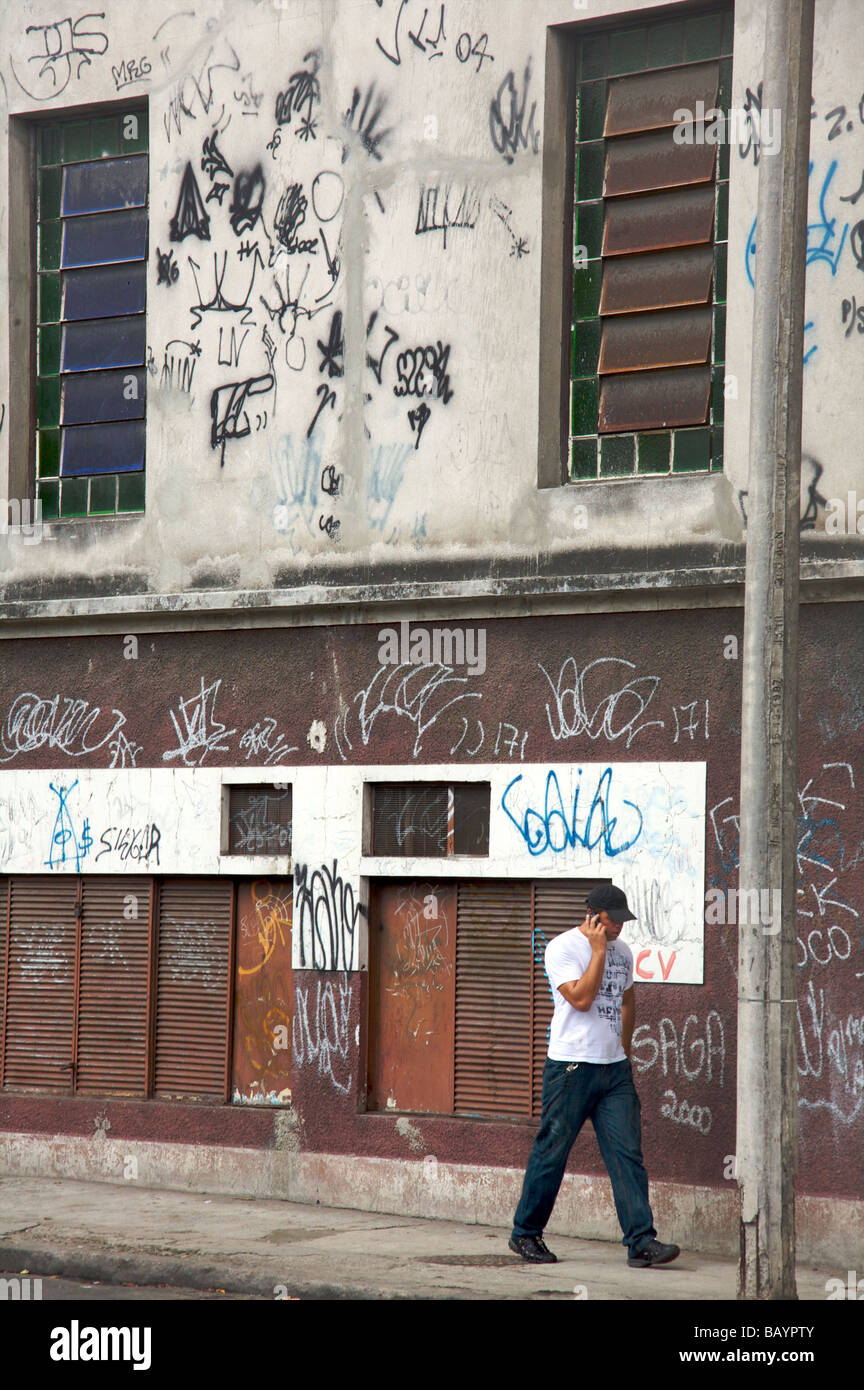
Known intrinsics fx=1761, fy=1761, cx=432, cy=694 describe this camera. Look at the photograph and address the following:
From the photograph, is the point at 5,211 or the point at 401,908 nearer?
the point at 401,908

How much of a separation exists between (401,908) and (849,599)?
3365 millimetres

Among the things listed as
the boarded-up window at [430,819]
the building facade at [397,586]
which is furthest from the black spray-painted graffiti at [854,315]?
the boarded-up window at [430,819]

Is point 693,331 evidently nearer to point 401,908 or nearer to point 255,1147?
point 401,908

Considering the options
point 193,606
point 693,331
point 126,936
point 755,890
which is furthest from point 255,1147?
point 693,331

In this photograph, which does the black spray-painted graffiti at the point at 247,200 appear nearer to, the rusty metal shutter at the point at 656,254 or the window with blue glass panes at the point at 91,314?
the window with blue glass panes at the point at 91,314

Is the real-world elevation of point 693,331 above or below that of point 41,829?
above

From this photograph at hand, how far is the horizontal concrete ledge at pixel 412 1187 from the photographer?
9094 mm

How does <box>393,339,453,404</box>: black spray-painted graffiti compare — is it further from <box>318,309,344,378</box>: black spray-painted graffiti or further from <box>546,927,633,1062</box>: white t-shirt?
<box>546,927,633,1062</box>: white t-shirt

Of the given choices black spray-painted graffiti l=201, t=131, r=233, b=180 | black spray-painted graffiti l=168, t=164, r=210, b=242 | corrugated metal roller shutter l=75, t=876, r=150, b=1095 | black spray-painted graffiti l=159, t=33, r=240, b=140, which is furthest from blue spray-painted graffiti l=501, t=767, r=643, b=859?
black spray-painted graffiti l=159, t=33, r=240, b=140

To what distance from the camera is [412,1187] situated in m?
10.4

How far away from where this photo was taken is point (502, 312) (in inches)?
413

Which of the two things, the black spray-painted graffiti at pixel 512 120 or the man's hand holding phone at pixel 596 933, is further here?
the black spray-painted graffiti at pixel 512 120

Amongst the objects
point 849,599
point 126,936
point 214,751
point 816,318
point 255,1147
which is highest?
point 816,318

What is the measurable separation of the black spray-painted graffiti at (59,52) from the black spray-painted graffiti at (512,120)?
10.1ft
